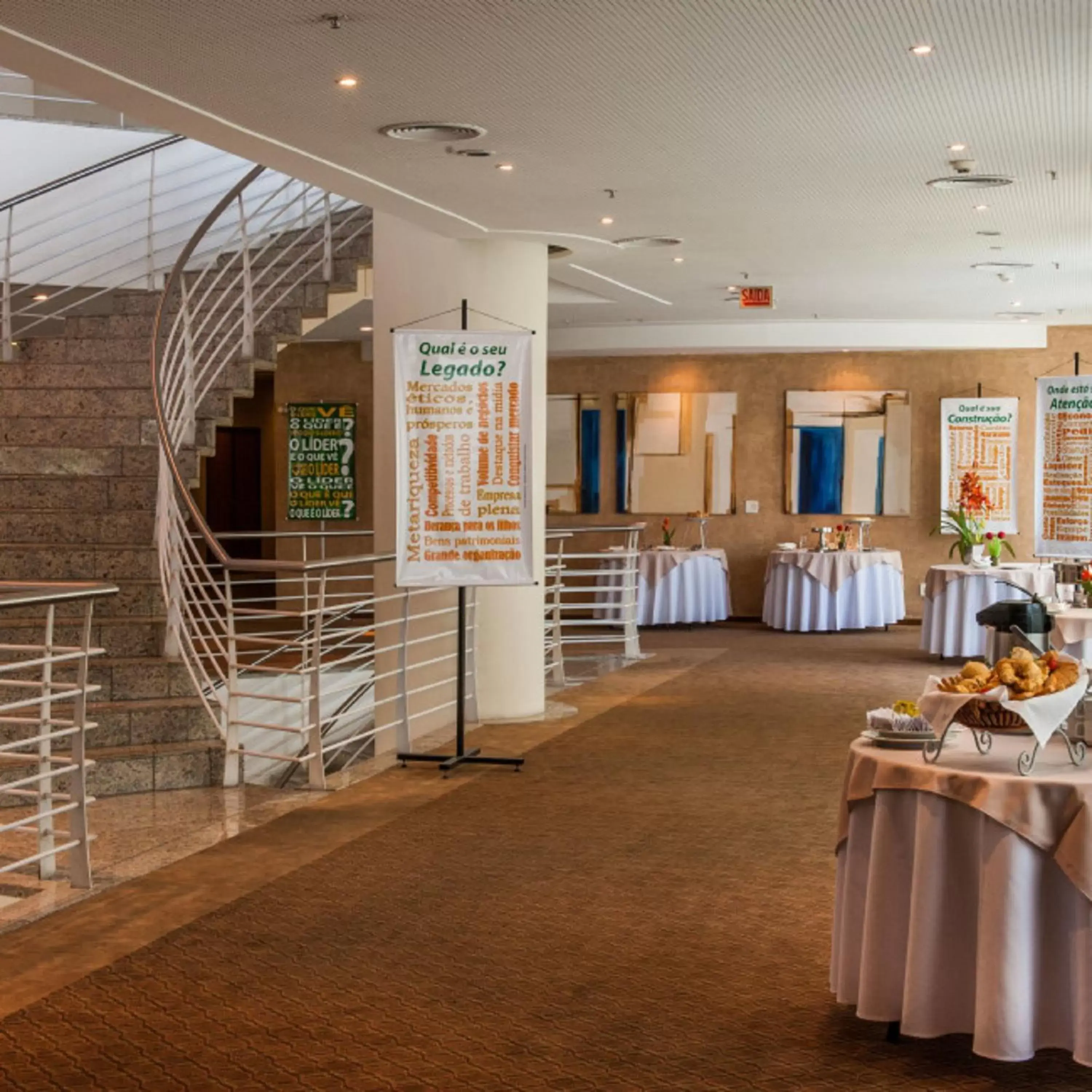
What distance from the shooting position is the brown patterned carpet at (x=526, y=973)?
3756 mm

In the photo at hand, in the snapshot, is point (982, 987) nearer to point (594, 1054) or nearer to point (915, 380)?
point (594, 1054)

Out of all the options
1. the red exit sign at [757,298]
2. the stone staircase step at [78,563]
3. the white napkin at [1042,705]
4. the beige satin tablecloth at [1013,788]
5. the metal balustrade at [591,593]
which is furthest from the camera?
the red exit sign at [757,298]

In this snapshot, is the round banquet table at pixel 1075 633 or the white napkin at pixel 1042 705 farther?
the round banquet table at pixel 1075 633

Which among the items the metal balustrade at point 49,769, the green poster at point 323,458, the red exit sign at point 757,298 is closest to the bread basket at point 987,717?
the metal balustrade at point 49,769

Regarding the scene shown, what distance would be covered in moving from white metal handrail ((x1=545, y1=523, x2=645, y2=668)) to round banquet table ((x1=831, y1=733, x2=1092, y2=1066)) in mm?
6589

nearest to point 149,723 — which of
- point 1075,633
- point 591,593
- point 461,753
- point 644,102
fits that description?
point 461,753

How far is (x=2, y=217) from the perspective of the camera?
1023 centimetres

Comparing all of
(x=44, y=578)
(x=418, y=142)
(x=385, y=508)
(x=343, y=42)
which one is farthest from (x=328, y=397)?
(x=343, y=42)

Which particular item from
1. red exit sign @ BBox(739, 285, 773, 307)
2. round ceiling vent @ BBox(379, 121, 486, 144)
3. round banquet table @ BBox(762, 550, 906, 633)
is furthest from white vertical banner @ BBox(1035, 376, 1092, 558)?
round ceiling vent @ BBox(379, 121, 486, 144)

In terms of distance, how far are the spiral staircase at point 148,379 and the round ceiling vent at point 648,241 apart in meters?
1.65

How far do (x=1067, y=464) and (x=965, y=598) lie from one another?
1402 mm

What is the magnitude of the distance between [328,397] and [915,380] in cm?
623

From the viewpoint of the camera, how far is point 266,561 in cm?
782

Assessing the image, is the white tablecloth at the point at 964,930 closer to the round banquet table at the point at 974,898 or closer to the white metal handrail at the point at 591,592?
Result: the round banquet table at the point at 974,898
